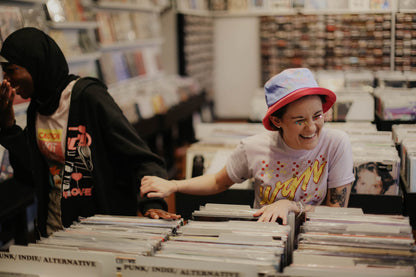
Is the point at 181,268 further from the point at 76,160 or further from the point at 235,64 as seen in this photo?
the point at 235,64

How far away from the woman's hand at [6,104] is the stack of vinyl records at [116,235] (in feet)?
2.71

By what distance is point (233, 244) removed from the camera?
1.29 m

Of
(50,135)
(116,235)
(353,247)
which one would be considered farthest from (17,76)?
(353,247)

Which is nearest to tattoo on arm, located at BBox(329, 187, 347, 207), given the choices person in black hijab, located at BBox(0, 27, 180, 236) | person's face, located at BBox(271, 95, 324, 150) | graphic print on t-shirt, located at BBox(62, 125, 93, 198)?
person's face, located at BBox(271, 95, 324, 150)

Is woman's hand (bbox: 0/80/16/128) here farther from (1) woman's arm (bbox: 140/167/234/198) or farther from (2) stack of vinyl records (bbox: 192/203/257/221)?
(2) stack of vinyl records (bbox: 192/203/257/221)

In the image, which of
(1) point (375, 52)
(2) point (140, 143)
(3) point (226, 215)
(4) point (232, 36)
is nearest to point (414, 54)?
(2) point (140, 143)

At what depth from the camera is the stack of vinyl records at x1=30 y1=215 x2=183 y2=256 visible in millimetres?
1313

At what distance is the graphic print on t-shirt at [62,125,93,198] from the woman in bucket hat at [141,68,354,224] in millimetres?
329

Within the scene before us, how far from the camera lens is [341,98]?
3.54 meters

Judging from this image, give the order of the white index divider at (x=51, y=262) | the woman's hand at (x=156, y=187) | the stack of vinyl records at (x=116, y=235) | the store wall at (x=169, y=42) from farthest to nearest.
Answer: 1. the store wall at (x=169, y=42)
2. the woman's hand at (x=156, y=187)
3. the stack of vinyl records at (x=116, y=235)
4. the white index divider at (x=51, y=262)

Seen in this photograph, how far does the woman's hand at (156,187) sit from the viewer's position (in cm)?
185

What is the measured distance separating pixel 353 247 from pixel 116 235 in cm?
64

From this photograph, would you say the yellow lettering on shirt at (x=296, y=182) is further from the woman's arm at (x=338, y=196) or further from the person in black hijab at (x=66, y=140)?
the person in black hijab at (x=66, y=140)

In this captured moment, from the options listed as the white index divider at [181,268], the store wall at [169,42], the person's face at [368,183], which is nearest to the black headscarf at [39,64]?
the white index divider at [181,268]
